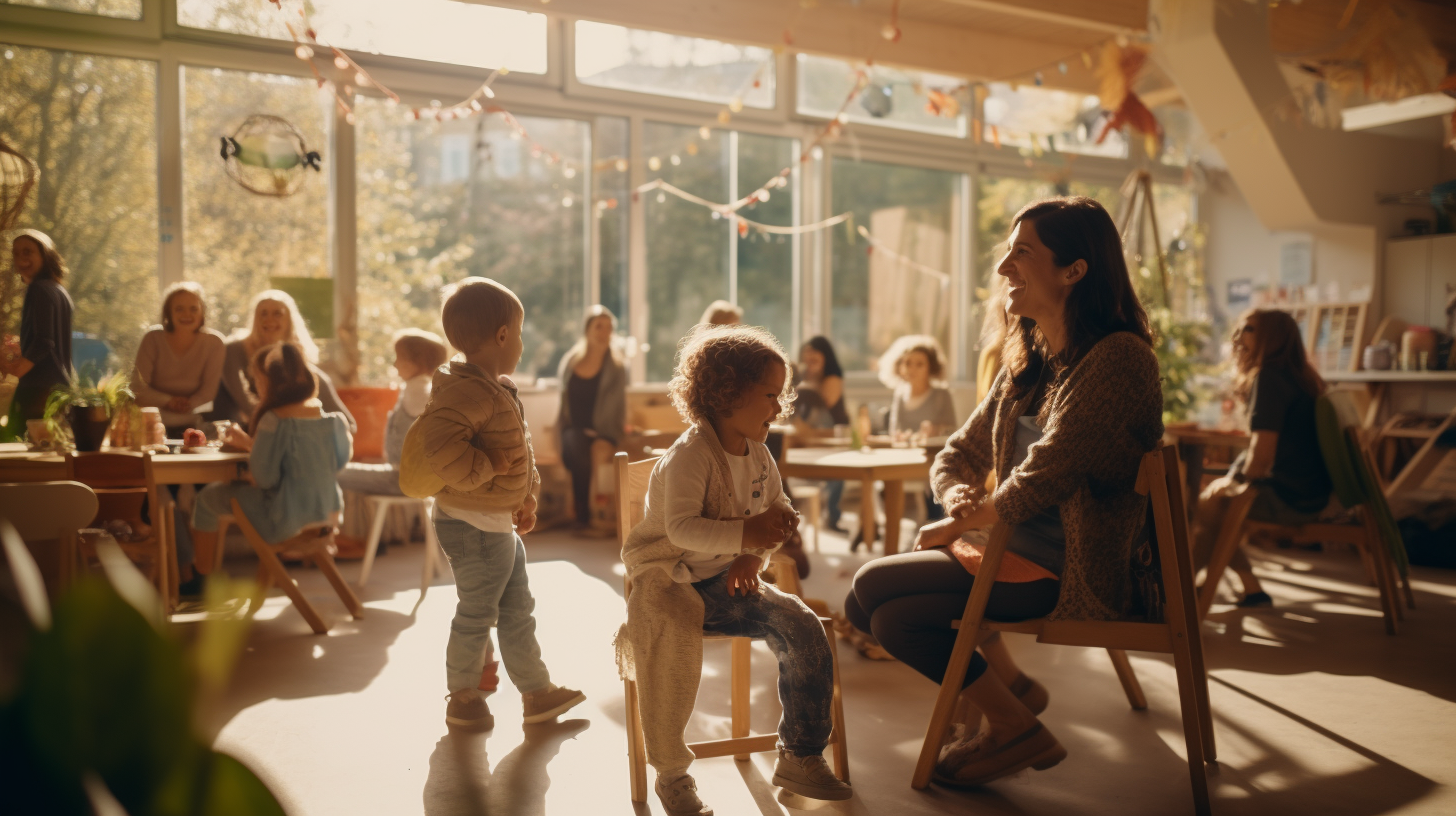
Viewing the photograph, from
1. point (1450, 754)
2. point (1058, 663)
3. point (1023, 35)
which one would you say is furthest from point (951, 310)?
point (1450, 754)

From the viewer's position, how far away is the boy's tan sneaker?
3.01m

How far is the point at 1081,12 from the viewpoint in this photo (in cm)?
652

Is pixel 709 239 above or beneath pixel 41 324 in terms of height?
above

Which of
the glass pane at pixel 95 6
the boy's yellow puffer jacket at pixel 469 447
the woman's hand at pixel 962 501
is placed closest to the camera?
the woman's hand at pixel 962 501

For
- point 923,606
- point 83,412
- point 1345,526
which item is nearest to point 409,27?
point 83,412

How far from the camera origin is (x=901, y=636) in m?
2.48

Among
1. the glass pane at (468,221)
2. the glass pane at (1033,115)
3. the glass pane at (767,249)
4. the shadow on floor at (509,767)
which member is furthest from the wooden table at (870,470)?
the glass pane at (1033,115)

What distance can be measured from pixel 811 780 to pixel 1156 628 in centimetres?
83

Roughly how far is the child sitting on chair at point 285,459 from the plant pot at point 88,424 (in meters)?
0.43

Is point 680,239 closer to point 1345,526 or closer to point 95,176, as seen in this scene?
point 95,176

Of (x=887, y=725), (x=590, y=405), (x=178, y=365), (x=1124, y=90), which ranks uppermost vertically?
(x=1124, y=90)

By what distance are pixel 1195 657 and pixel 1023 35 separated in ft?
22.1

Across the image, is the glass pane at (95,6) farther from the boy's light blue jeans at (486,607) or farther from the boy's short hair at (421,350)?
the boy's light blue jeans at (486,607)

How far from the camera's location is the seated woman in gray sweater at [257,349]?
5.03 m
